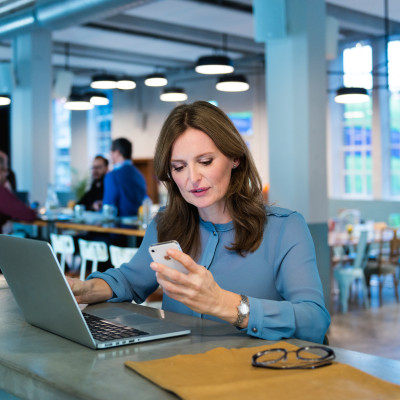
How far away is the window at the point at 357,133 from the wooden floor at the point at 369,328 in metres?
4.83

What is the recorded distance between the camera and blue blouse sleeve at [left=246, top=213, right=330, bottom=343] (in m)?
1.49

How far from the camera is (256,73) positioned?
1330 cm

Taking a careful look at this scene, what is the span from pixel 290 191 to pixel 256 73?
7.81 meters

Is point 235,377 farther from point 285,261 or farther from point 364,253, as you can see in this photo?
point 364,253

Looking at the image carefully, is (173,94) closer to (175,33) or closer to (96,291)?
(175,33)

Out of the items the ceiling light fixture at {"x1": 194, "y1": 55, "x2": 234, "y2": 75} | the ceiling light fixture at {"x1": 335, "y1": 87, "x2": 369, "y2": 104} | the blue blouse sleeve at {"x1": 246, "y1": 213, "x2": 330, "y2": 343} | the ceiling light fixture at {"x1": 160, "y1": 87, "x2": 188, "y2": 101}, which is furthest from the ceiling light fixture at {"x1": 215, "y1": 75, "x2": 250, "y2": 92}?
the blue blouse sleeve at {"x1": 246, "y1": 213, "x2": 330, "y2": 343}

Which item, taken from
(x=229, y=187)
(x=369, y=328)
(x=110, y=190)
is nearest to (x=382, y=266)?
(x=369, y=328)

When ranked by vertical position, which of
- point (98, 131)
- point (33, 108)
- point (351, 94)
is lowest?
point (351, 94)

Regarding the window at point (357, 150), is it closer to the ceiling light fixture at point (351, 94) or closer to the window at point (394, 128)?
the window at point (394, 128)

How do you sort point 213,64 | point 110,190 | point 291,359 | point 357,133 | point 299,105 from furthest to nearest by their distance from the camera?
1. point 357,133
2. point 213,64
3. point 110,190
4. point 299,105
5. point 291,359

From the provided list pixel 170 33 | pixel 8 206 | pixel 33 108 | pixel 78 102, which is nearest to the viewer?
pixel 8 206

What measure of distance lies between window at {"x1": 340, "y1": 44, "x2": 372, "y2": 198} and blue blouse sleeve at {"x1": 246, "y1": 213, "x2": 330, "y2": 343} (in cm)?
1029

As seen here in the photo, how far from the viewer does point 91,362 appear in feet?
4.13

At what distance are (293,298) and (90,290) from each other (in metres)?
0.64
